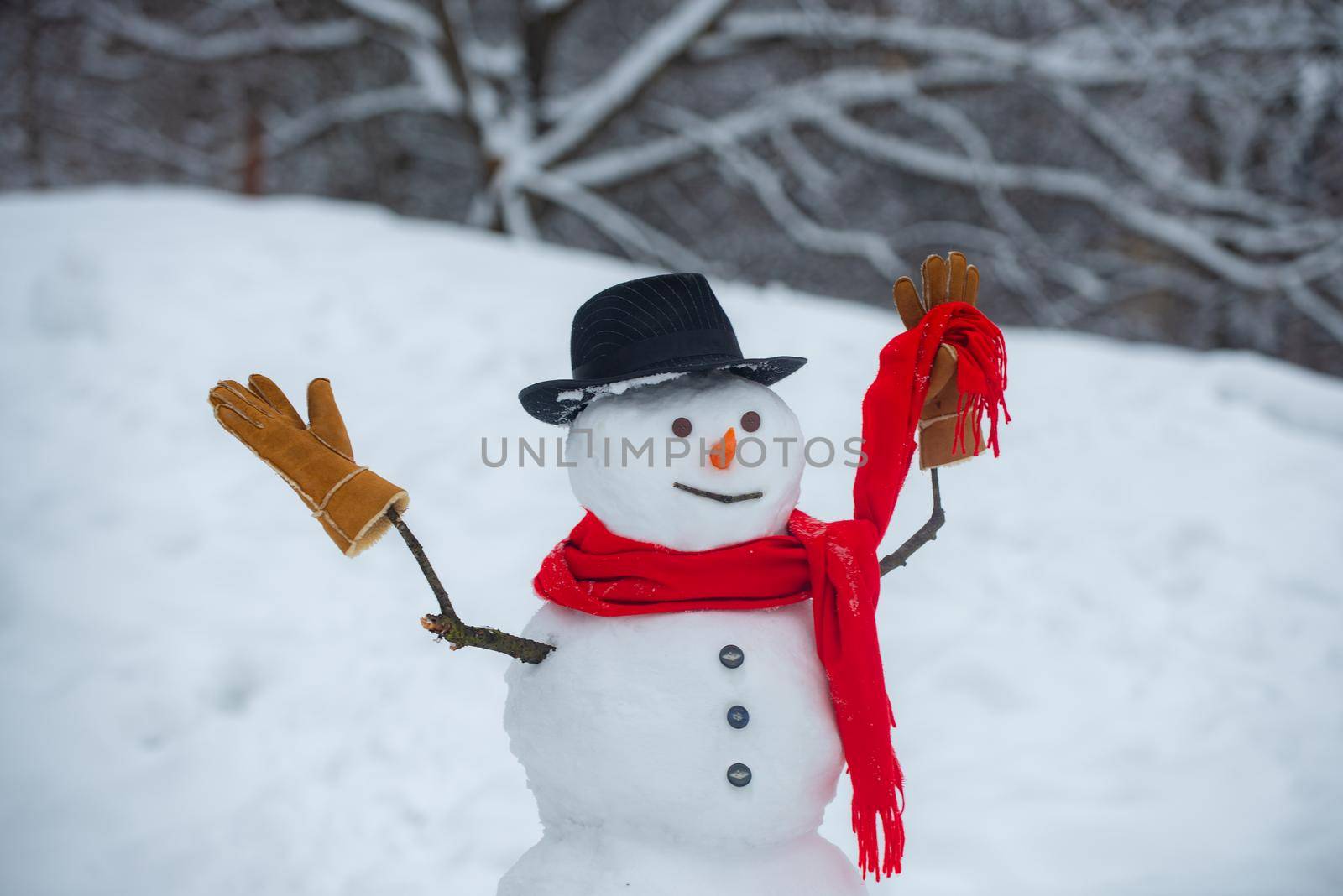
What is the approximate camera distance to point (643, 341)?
4.50ft

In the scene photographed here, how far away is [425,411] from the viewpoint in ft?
10.8

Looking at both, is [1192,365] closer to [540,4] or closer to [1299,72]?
[1299,72]

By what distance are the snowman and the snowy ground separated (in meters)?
0.89

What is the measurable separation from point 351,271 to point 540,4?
306cm

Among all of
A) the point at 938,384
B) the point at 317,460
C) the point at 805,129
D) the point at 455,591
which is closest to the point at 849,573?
the point at 938,384

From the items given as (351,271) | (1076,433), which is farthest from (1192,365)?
(351,271)

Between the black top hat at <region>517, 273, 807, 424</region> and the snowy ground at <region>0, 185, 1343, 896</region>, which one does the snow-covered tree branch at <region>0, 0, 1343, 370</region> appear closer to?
the snowy ground at <region>0, 185, 1343, 896</region>

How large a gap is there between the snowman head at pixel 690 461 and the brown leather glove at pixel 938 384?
269 millimetres

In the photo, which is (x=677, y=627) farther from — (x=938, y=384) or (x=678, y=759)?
(x=938, y=384)

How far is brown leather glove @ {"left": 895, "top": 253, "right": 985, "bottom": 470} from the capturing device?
153 cm

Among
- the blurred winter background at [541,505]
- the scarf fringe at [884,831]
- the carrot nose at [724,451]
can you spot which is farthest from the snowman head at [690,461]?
the blurred winter background at [541,505]

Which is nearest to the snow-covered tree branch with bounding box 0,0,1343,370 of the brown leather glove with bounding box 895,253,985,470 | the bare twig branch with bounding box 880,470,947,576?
the brown leather glove with bounding box 895,253,985,470

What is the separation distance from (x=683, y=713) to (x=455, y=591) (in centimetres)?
154

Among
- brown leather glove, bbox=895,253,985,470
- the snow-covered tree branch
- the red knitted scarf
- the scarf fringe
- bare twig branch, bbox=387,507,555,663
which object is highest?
the snow-covered tree branch
